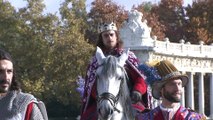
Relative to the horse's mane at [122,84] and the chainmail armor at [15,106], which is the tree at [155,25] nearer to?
the horse's mane at [122,84]

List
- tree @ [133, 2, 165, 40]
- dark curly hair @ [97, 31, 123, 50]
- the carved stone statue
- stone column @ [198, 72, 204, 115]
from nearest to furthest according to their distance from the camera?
dark curly hair @ [97, 31, 123, 50] < the carved stone statue < stone column @ [198, 72, 204, 115] < tree @ [133, 2, 165, 40]

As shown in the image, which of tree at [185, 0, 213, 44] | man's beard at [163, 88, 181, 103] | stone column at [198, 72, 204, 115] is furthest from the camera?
tree at [185, 0, 213, 44]

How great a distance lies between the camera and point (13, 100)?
7.23 meters

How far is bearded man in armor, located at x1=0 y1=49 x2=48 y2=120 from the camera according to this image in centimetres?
716

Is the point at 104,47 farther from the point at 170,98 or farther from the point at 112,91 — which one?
the point at 170,98

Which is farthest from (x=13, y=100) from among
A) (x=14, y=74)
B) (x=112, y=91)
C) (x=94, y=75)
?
(x=94, y=75)

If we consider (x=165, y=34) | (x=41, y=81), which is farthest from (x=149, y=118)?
(x=165, y=34)

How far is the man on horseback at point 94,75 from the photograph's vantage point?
446 inches

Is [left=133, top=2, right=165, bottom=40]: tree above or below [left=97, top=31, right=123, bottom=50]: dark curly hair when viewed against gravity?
below

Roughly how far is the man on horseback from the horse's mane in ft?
1.36

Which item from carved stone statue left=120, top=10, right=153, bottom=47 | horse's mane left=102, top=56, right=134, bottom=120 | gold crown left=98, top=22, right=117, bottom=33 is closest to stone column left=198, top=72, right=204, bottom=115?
carved stone statue left=120, top=10, right=153, bottom=47

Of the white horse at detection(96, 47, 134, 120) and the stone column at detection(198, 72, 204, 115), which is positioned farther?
the stone column at detection(198, 72, 204, 115)

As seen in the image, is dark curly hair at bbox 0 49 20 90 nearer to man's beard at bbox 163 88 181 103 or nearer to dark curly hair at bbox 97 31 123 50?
man's beard at bbox 163 88 181 103

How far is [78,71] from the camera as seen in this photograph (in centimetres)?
6391
